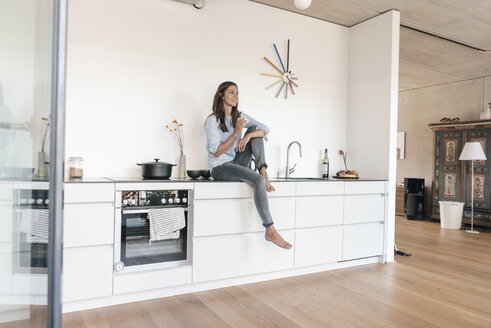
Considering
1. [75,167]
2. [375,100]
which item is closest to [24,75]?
[75,167]

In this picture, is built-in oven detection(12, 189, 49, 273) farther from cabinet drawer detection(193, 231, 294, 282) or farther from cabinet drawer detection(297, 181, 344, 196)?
cabinet drawer detection(297, 181, 344, 196)

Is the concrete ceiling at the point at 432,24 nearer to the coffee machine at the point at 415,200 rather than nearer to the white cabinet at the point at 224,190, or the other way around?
the white cabinet at the point at 224,190

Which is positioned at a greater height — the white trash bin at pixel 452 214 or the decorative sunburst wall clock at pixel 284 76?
the decorative sunburst wall clock at pixel 284 76

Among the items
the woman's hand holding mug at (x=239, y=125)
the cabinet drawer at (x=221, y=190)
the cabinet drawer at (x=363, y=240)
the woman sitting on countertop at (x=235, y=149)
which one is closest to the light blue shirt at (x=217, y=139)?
the woman sitting on countertop at (x=235, y=149)

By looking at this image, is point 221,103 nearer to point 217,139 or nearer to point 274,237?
point 217,139

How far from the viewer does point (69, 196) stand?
232cm

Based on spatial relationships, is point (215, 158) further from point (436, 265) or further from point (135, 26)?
point (436, 265)

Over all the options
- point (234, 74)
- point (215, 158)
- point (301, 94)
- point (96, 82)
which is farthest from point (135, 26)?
point (301, 94)

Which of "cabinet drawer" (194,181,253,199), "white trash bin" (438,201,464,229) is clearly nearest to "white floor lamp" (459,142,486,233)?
"white trash bin" (438,201,464,229)

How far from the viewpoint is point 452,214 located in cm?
601

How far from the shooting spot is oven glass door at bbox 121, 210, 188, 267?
8.20 feet

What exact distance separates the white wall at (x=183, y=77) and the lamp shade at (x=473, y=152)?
118 inches

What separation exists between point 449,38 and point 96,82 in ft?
14.4

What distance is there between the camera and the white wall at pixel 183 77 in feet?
9.68
